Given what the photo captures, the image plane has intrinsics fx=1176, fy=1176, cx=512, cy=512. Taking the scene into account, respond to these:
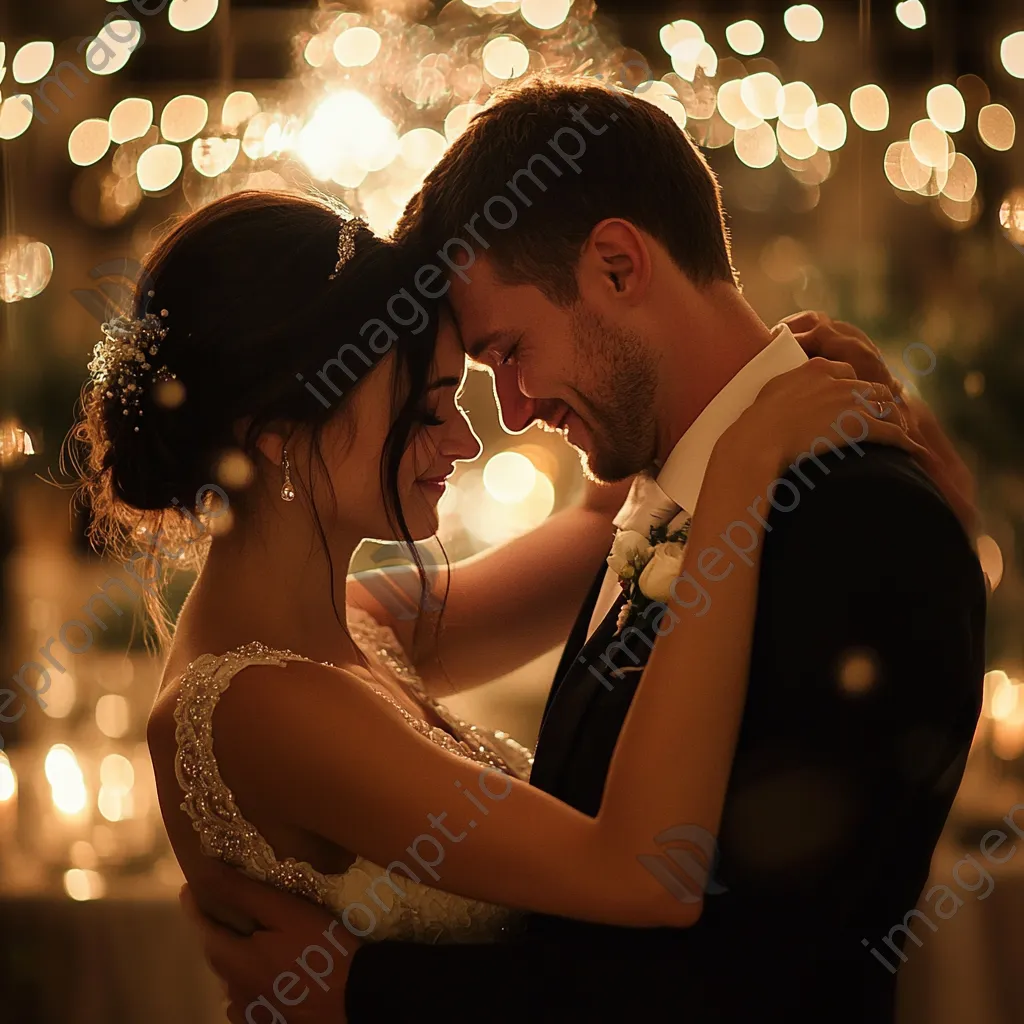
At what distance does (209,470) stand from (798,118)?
2096mm

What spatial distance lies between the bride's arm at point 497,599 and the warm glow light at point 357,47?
47.1 inches

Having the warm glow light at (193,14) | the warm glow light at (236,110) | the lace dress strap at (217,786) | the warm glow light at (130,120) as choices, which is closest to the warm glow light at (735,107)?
the warm glow light at (236,110)

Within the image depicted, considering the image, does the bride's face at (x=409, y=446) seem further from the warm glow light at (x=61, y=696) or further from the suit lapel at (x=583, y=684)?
the warm glow light at (x=61, y=696)

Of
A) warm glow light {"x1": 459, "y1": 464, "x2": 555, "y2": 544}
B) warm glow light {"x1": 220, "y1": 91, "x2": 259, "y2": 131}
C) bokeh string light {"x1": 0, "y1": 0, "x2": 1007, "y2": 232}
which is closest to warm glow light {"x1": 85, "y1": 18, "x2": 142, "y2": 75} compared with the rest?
bokeh string light {"x1": 0, "y1": 0, "x2": 1007, "y2": 232}

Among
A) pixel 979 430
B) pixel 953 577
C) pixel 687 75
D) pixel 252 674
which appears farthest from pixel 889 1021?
pixel 687 75

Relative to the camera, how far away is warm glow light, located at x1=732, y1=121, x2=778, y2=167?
3.12m

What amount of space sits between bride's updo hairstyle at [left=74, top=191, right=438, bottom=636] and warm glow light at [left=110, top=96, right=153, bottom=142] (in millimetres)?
1510

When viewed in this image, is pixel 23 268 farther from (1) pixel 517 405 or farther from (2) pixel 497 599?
(1) pixel 517 405

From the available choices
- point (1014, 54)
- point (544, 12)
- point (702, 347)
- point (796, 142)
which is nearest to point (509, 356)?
point (702, 347)

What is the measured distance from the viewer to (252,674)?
145 centimetres

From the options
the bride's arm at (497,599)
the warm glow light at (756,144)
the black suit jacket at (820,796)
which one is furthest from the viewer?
the warm glow light at (756,144)

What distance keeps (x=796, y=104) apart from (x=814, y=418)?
2.00 m

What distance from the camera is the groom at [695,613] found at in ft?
4.14

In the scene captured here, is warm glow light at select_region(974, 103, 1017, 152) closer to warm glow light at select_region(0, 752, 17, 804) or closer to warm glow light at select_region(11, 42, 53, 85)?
warm glow light at select_region(11, 42, 53, 85)
